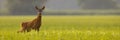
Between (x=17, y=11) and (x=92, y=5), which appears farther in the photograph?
(x=92, y=5)

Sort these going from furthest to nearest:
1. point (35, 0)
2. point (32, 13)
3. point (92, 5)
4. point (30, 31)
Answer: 1. point (92, 5)
2. point (35, 0)
3. point (32, 13)
4. point (30, 31)

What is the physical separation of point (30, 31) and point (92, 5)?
359ft

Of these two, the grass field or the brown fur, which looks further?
the brown fur

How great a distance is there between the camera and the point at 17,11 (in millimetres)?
100375

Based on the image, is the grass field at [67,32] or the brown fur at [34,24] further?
the brown fur at [34,24]

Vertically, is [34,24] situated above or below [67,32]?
above

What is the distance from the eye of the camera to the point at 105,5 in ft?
420

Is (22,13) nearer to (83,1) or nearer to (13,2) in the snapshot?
(13,2)

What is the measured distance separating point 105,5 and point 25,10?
3567 cm

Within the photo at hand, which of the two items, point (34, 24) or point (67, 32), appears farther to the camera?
point (67, 32)

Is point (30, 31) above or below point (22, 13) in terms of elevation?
above

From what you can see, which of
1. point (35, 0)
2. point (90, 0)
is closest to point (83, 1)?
point (90, 0)

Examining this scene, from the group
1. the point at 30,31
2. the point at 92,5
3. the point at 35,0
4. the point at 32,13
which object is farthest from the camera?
the point at 92,5

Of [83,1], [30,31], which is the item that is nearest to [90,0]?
[83,1]
